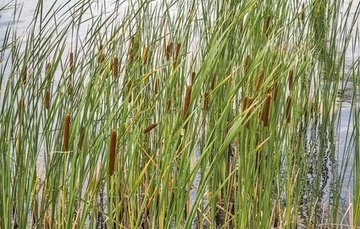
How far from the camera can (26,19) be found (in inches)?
272

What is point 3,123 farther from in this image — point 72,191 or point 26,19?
point 26,19

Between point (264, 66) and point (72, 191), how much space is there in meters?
1.05

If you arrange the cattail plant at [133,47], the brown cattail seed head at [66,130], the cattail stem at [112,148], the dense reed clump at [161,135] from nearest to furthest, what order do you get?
the cattail stem at [112,148] < the brown cattail seed head at [66,130] < the dense reed clump at [161,135] < the cattail plant at [133,47]

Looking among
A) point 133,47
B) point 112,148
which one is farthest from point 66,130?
point 133,47

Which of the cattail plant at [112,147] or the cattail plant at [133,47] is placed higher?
the cattail plant at [133,47]

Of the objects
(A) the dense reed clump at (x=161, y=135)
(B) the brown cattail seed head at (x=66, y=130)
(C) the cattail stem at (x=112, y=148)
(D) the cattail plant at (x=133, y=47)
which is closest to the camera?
(C) the cattail stem at (x=112, y=148)

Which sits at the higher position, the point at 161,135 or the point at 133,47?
the point at 133,47

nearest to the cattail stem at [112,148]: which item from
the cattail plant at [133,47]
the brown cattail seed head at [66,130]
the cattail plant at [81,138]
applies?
the brown cattail seed head at [66,130]

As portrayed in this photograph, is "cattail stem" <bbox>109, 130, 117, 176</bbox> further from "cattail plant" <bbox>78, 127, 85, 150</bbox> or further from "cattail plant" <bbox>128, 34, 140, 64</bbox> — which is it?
"cattail plant" <bbox>128, 34, 140, 64</bbox>

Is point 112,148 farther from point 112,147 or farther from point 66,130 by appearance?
point 66,130

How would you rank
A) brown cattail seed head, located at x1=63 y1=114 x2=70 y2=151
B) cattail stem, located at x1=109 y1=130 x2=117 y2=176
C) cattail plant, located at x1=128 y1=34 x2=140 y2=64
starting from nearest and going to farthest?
cattail stem, located at x1=109 y1=130 x2=117 y2=176 < brown cattail seed head, located at x1=63 y1=114 x2=70 y2=151 < cattail plant, located at x1=128 y1=34 x2=140 y2=64

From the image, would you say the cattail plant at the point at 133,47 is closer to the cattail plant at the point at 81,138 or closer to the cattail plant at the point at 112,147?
the cattail plant at the point at 81,138

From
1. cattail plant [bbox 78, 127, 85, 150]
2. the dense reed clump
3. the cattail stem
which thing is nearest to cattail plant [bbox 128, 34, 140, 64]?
the dense reed clump

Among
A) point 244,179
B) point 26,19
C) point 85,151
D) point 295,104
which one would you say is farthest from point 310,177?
point 26,19
